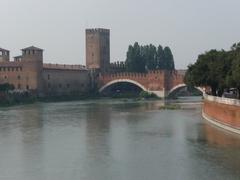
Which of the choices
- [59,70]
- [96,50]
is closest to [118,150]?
[59,70]

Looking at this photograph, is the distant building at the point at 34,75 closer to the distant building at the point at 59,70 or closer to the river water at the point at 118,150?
the distant building at the point at 59,70

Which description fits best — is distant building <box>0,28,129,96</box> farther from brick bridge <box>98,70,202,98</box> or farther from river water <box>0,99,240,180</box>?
river water <box>0,99,240,180</box>

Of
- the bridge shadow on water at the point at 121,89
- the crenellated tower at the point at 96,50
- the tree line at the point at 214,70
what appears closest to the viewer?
the tree line at the point at 214,70

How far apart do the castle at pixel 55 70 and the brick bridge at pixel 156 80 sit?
308 centimetres

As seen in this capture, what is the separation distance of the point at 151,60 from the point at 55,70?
9140 millimetres

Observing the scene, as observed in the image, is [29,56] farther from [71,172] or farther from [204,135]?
[71,172]

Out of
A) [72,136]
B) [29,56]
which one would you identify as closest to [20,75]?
[29,56]

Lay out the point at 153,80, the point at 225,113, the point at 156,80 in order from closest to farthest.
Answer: the point at 225,113
the point at 156,80
the point at 153,80

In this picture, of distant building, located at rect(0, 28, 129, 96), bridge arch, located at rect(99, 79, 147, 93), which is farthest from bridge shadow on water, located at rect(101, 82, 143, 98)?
distant building, located at rect(0, 28, 129, 96)

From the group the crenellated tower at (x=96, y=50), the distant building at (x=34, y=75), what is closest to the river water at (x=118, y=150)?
the distant building at (x=34, y=75)

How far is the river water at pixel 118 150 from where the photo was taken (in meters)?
12.8

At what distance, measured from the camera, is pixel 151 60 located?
54.5 m

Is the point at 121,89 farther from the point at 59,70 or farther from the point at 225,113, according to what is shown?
the point at 225,113

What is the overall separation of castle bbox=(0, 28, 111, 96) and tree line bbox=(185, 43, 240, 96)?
21.5m
